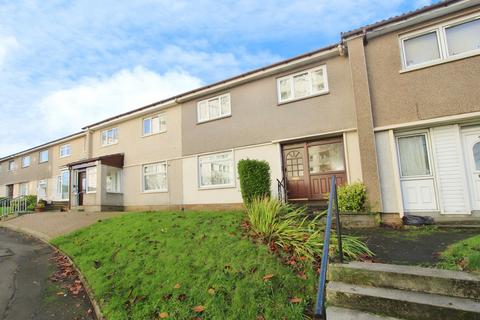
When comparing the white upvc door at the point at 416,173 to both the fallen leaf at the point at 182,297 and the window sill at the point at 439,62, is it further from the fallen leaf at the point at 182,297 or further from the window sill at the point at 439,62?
the fallen leaf at the point at 182,297

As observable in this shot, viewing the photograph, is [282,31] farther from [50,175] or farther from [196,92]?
[50,175]

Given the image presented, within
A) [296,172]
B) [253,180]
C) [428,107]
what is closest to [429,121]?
[428,107]

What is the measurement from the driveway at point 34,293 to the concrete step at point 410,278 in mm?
3876

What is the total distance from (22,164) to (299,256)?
3155cm

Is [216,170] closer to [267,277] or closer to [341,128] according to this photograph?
[341,128]

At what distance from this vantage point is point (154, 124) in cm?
1505

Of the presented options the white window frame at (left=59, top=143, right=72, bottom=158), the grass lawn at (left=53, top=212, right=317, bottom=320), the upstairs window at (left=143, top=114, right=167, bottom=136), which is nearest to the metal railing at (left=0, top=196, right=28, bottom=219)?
the white window frame at (left=59, top=143, right=72, bottom=158)

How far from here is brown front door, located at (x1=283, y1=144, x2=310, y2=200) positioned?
391 inches

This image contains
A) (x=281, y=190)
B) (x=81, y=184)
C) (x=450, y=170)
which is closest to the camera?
(x=450, y=170)

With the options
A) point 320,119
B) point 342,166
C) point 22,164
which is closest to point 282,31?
point 320,119

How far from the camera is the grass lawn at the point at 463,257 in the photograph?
3.42m

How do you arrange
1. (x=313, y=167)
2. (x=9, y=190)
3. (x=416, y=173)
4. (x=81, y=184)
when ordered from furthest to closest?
(x=9, y=190), (x=81, y=184), (x=313, y=167), (x=416, y=173)

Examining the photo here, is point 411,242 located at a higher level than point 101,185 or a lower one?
lower

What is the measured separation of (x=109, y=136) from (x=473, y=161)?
1843cm
